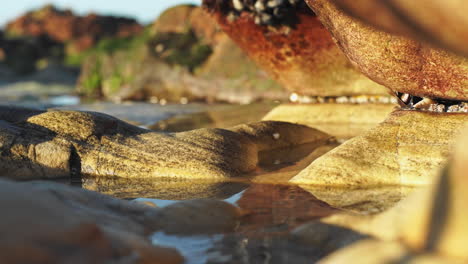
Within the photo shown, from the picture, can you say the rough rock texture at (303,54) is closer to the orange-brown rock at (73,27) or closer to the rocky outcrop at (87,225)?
the rocky outcrop at (87,225)

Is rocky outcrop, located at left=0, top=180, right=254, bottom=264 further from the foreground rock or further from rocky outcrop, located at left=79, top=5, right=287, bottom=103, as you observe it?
rocky outcrop, located at left=79, top=5, right=287, bottom=103

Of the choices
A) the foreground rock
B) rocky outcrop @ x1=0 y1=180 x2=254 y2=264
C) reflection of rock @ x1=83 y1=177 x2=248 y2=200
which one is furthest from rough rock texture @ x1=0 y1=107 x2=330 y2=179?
the foreground rock

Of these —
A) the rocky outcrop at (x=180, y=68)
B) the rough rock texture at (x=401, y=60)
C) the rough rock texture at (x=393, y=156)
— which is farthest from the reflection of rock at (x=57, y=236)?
the rocky outcrop at (x=180, y=68)

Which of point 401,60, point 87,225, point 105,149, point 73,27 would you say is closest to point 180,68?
point 105,149

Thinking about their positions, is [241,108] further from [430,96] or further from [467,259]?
[467,259]

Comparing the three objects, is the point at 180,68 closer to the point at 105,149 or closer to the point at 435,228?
the point at 105,149
